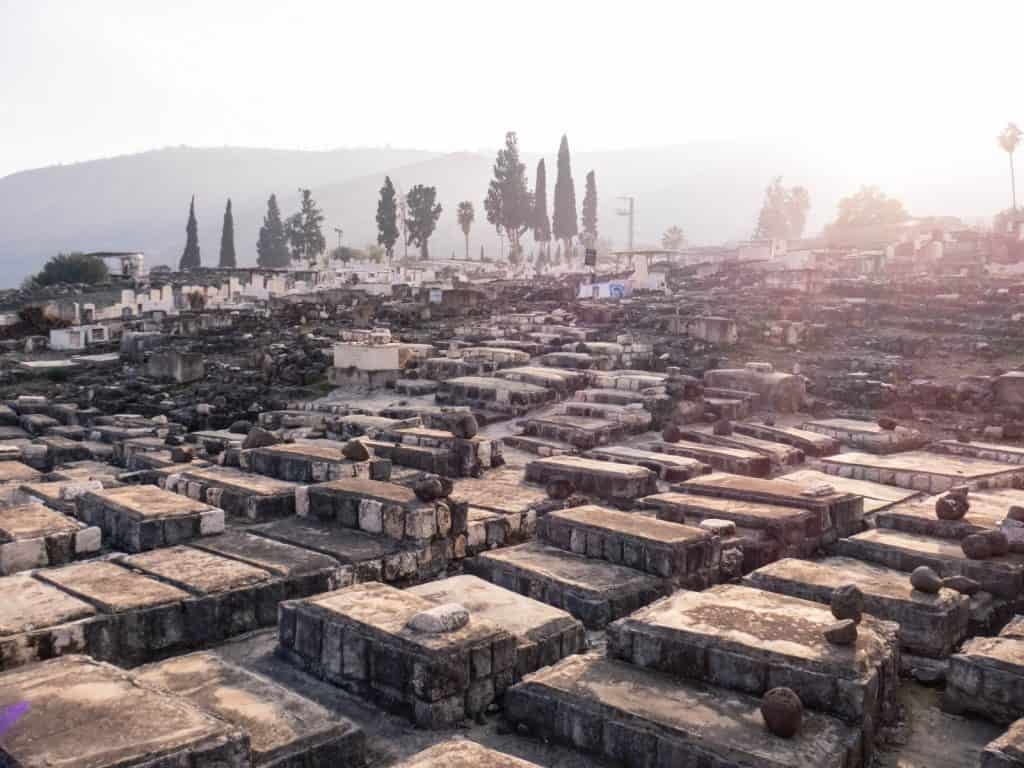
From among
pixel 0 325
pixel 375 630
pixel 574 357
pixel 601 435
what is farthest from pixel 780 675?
pixel 0 325

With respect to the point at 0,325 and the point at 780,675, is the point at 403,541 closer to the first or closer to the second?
the point at 780,675

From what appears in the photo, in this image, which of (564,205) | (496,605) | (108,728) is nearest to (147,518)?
(496,605)

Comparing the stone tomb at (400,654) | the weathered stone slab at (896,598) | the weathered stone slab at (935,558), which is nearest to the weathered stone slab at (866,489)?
the weathered stone slab at (935,558)

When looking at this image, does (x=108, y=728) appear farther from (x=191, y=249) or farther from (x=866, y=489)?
(x=191, y=249)

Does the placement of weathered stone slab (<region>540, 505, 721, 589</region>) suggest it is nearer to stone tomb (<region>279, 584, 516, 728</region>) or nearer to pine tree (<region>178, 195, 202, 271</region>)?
stone tomb (<region>279, 584, 516, 728</region>)

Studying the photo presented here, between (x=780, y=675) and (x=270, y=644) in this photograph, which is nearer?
(x=780, y=675)

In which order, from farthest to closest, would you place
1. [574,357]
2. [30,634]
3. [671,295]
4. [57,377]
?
[671,295], [57,377], [574,357], [30,634]
